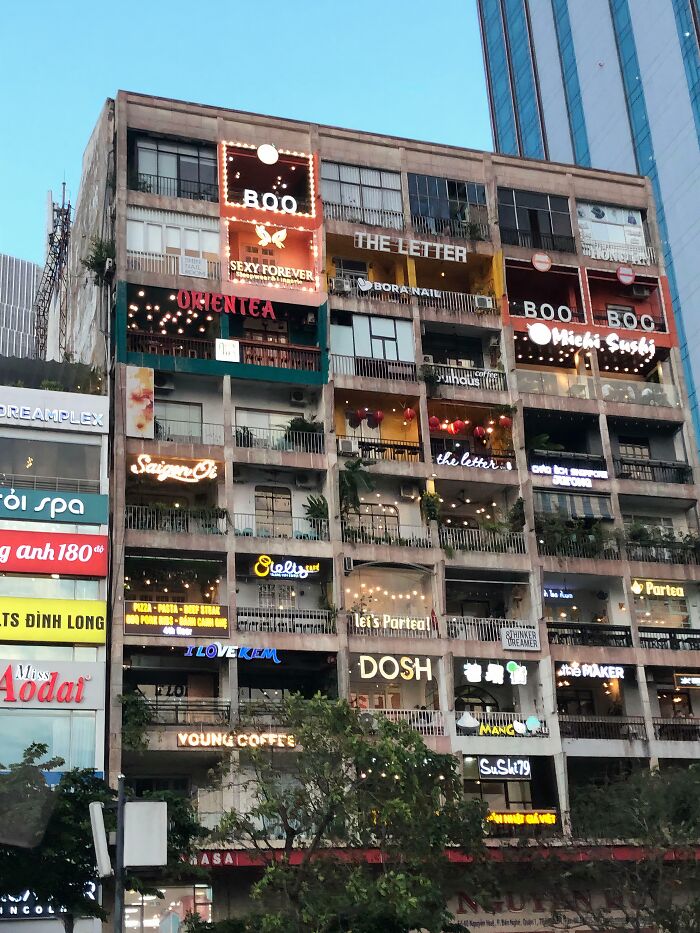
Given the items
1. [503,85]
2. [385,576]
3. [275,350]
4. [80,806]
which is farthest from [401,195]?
[503,85]

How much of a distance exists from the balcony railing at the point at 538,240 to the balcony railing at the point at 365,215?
5830mm

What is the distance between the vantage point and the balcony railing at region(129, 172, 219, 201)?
61.2 metres

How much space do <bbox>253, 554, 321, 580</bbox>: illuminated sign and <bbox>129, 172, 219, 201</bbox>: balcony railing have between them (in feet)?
60.3

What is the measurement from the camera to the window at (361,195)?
2522 inches

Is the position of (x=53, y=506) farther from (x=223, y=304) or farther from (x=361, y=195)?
(x=361, y=195)

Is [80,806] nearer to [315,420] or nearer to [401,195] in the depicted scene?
[315,420]

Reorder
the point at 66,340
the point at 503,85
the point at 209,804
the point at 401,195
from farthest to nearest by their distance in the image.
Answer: the point at 503,85 → the point at 66,340 → the point at 401,195 → the point at 209,804

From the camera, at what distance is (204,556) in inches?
2154

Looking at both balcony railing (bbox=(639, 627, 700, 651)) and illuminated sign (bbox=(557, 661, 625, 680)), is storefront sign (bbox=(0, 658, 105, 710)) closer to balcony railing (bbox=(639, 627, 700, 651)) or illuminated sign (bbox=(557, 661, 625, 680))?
illuminated sign (bbox=(557, 661, 625, 680))

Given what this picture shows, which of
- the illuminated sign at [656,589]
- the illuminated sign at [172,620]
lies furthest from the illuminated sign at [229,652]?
the illuminated sign at [656,589]

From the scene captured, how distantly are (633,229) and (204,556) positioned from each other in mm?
31243

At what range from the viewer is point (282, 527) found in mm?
57688

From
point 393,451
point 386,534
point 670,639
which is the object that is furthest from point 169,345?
point 670,639

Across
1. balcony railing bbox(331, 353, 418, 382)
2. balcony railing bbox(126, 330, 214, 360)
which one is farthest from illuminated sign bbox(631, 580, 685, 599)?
balcony railing bbox(126, 330, 214, 360)
